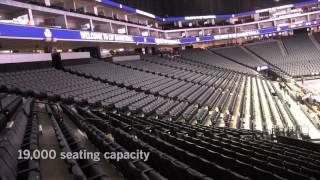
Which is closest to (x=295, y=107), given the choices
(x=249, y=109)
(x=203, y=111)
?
(x=249, y=109)

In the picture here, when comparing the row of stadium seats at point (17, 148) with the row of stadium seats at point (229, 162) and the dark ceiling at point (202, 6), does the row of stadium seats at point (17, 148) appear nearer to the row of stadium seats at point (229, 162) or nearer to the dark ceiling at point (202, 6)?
the row of stadium seats at point (229, 162)

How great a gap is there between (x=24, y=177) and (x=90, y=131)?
2618 millimetres

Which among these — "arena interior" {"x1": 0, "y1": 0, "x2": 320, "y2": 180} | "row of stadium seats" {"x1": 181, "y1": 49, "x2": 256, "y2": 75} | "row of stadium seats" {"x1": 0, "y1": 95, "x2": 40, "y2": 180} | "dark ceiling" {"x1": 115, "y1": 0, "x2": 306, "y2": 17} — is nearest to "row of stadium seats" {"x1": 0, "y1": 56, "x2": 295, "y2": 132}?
"arena interior" {"x1": 0, "y1": 0, "x2": 320, "y2": 180}

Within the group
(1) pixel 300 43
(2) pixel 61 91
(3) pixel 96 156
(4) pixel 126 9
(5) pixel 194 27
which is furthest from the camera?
(5) pixel 194 27

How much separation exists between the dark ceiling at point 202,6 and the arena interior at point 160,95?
133 millimetres

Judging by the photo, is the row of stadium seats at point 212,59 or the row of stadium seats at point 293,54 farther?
the row of stadium seats at point 212,59

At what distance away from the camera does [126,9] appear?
90.7 ft

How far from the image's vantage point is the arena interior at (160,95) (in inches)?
Result: 175

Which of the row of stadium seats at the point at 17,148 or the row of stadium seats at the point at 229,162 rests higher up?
the row of stadium seats at the point at 17,148

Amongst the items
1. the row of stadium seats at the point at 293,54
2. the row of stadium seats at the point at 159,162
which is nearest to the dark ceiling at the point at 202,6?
the row of stadium seats at the point at 293,54

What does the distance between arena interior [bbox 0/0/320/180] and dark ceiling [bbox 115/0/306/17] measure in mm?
133

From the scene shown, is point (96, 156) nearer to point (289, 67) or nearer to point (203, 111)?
point (203, 111)

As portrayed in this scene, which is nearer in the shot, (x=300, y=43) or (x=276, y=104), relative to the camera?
(x=276, y=104)

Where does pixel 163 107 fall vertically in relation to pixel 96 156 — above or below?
below
